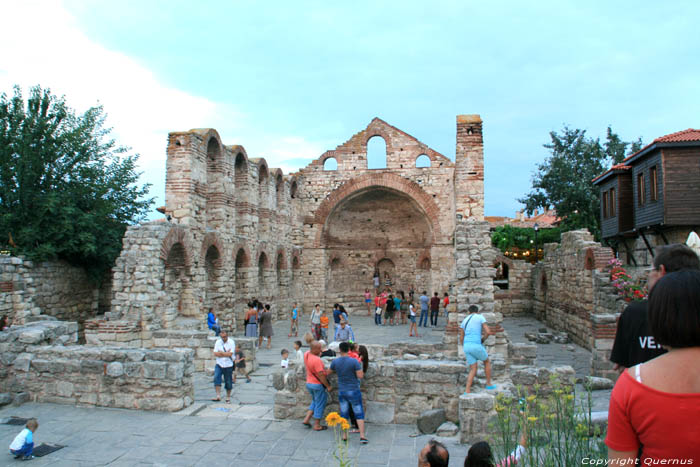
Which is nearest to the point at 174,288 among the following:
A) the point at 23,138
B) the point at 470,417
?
the point at 23,138

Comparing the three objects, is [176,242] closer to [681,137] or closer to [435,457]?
[435,457]

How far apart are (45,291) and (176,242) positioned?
4321 millimetres

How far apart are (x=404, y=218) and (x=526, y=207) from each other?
1201 centimetres

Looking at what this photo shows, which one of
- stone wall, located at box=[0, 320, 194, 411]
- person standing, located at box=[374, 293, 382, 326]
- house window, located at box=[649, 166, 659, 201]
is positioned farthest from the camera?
person standing, located at box=[374, 293, 382, 326]

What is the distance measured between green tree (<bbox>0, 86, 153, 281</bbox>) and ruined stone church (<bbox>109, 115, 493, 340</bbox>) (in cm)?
304

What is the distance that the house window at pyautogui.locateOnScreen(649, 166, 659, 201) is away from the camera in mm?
→ 17734

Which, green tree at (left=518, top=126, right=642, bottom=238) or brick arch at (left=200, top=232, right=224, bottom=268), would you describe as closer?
brick arch at (left=200, top=232, right=224, bottom=268)

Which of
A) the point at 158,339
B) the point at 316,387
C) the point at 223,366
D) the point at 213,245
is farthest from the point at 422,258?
the point at 316,387

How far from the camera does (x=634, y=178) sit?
64.1 ft

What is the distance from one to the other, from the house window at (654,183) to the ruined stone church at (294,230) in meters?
7.51

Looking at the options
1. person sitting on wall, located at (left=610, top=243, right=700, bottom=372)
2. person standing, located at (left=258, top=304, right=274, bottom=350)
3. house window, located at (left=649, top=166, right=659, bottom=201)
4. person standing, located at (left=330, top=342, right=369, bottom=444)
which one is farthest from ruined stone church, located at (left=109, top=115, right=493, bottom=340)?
house window, located at (left=649, top=166, right=659, bottom=201)

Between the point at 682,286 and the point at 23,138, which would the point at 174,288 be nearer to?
the point at 23,138

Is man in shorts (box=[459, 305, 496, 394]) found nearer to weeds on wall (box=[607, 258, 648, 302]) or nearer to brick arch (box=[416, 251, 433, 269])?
weeds on wall (box=[607, 258, 648, 302])

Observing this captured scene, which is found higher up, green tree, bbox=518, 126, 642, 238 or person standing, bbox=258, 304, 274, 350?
green tree, bbox=518, 126, 642, 238
